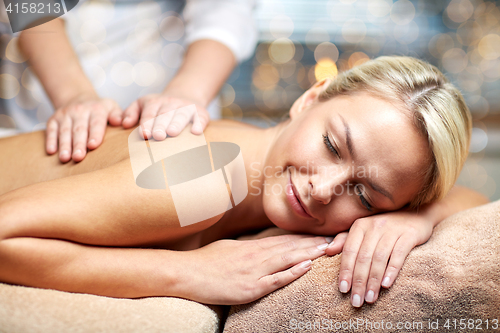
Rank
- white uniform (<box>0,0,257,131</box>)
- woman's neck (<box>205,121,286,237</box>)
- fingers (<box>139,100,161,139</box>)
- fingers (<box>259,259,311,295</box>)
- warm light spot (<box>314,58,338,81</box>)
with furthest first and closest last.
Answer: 1. warm light spot (<box>314,58,338,81</box>)
2. white uniform (<box>0,0,257,131</box>)
3. woman's neck (<box>205,121,286,237</box>)
4. fingers (<box>139,100,161,139</box>)
5. fingers (<box>259,259,311,295</box>)

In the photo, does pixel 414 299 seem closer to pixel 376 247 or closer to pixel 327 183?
pixel 376 247

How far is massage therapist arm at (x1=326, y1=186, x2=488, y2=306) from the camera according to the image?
1.89ft

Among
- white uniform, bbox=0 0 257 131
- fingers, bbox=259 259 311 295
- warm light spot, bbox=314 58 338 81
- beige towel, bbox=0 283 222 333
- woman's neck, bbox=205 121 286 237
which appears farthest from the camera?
warm light spot, bbox=314 58 338 81

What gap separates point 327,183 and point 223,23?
79cm

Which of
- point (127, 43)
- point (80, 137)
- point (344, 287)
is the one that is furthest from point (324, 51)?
point (344, 287)

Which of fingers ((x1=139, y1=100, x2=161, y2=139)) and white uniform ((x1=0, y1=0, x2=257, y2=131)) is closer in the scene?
fingers ((x1=139, y1=100, x2=161, y2=139))

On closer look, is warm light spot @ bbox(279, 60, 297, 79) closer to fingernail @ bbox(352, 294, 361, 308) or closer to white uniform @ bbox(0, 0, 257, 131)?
white uniform @ bbox(0, 0, 257, 131)

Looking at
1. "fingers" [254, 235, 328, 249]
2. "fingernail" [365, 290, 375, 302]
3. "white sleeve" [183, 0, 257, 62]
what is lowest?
"fingers" [254, 235, 328, 249]

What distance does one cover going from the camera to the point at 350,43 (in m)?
2.08

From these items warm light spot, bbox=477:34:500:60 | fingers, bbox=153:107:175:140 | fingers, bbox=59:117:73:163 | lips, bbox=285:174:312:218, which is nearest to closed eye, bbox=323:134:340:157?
lips, bbox=285:174:312:218

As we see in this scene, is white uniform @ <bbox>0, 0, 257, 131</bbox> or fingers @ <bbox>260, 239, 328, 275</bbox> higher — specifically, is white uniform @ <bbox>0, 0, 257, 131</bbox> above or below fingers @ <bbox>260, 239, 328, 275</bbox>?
above

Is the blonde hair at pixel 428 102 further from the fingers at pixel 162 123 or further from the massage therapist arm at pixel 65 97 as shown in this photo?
the massage therapist arm at pixel 65 97

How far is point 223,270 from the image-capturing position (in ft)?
2.12

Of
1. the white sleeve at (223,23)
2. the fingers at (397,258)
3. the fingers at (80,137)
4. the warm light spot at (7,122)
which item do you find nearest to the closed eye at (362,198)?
the fingers at (397,258)
